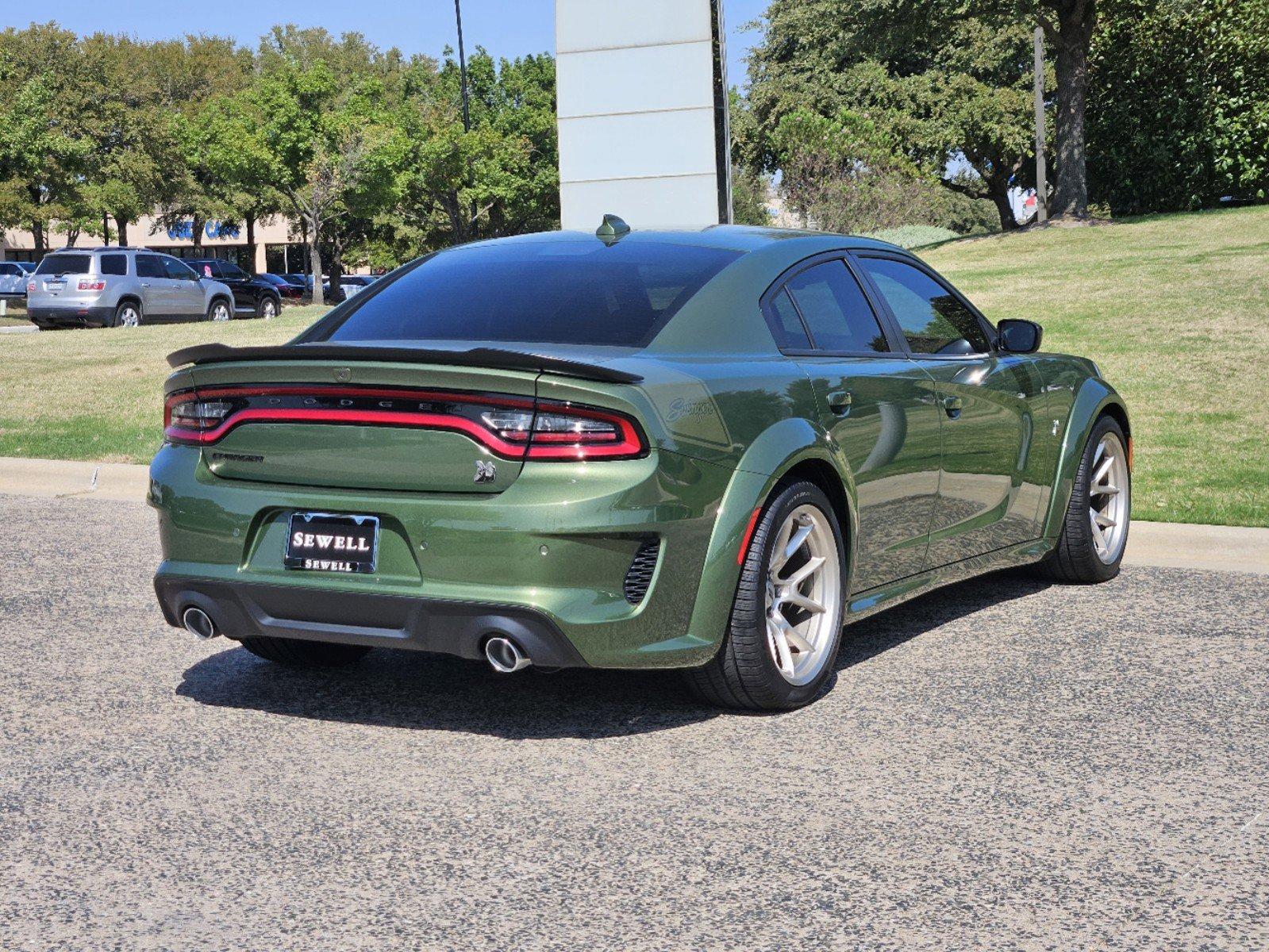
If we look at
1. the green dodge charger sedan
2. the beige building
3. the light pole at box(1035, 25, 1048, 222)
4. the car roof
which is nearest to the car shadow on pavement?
the green dodge charger sedan

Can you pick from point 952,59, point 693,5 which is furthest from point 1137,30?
point 693,5

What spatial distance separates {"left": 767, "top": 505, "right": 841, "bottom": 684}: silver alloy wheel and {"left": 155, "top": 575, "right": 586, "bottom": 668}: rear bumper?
83 centimetres

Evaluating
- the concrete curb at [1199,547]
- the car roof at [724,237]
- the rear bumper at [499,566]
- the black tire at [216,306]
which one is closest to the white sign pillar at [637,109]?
the concrete curb at [1199,547]

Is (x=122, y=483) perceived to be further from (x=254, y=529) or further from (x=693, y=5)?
(x=693, y=5)

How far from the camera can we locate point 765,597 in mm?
4793

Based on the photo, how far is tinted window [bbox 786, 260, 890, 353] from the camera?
5383 millimetres

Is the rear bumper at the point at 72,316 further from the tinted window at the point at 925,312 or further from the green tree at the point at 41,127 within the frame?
the tinted window at the point at 925,312

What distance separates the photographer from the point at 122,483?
1067 cm

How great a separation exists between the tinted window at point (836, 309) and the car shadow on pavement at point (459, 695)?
3.91ft

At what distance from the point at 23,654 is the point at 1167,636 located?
4407mm

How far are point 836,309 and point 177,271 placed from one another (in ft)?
96.9

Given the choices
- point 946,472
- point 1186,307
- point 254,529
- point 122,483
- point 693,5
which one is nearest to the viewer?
point 254,529

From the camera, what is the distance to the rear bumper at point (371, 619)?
431 centimetres

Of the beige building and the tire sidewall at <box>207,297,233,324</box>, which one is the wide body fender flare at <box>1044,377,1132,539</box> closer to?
the tire sidewall at <box>207,297,233,324</box>
